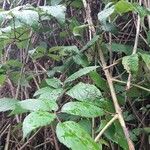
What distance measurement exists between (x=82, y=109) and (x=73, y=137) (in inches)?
4.2

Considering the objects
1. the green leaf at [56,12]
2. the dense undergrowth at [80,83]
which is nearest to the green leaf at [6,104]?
the dense undergrowth at [80,83]

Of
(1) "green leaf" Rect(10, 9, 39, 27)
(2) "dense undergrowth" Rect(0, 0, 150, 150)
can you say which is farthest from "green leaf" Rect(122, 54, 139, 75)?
(1) "green leaf" Rect(10, 9, 39, 27)

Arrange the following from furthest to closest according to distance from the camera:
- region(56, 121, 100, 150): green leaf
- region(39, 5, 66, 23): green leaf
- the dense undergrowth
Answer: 1. region(39, 5, 66, 23): green leaf
2. the dense undergrowth
3. region(56, 121, 100, 150): green leaf

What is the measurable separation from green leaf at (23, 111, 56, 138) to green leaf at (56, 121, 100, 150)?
0.09 ft

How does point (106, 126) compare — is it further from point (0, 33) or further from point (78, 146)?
point (0, 33)

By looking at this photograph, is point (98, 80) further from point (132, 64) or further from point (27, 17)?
point (27, 17)

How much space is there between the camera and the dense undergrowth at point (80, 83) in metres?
0.67

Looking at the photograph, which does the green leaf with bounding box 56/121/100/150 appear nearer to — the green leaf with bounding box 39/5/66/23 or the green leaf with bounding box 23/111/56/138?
the green leaf with bounding box 23/111/56/138

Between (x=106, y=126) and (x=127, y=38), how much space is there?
625mm

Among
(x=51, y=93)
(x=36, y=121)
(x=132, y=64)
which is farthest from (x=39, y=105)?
(x=132, y=64)

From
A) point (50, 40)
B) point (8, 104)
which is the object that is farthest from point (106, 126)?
point (50, 40)

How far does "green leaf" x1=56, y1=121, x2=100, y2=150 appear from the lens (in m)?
0.56

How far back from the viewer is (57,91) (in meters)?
0.83

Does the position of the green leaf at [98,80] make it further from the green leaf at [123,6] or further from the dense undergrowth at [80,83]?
the green leaf at [123,6]
